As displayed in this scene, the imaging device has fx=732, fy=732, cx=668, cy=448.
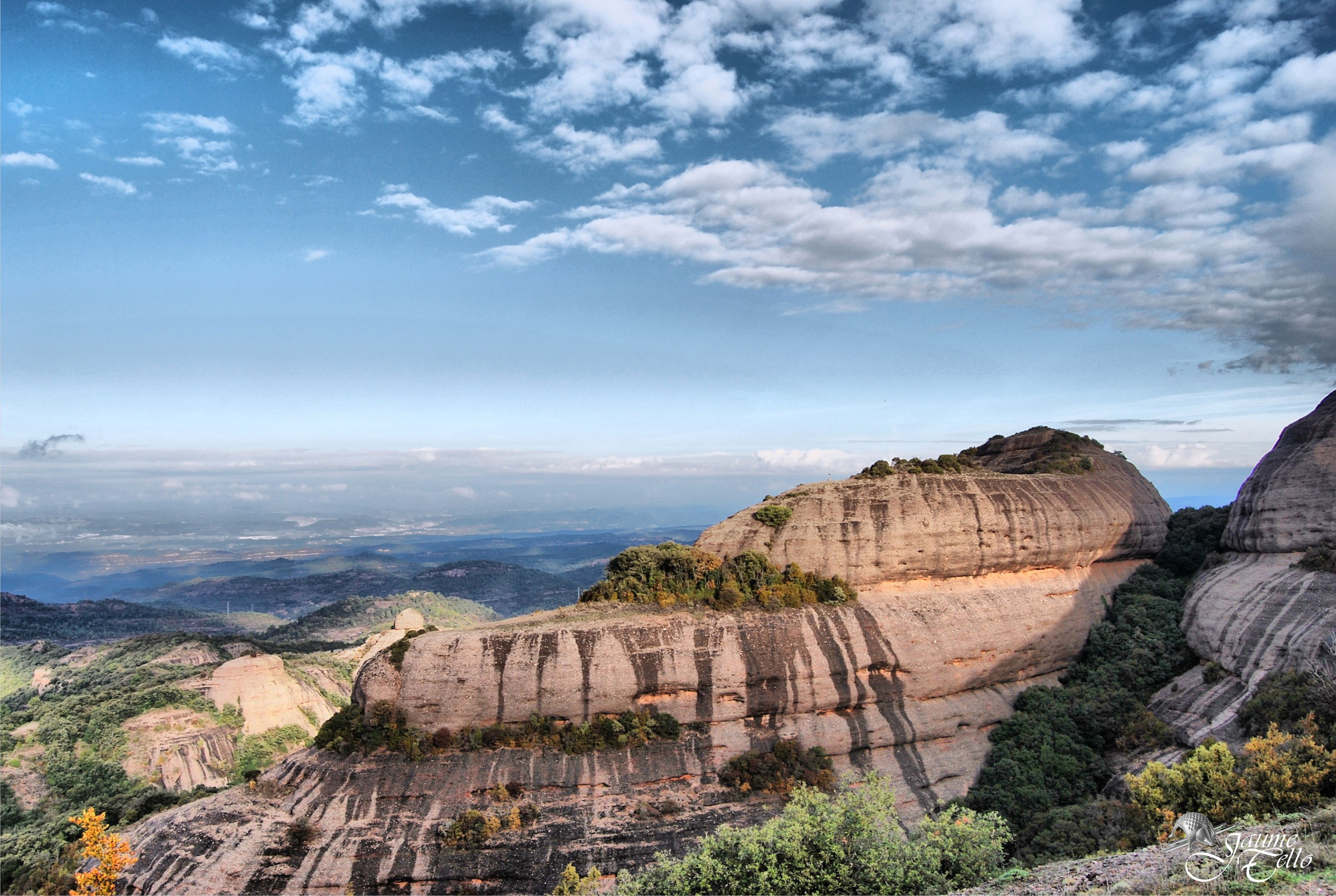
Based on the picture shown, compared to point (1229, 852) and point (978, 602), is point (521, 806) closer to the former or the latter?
point (1229, 852)

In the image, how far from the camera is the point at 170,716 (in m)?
46.1

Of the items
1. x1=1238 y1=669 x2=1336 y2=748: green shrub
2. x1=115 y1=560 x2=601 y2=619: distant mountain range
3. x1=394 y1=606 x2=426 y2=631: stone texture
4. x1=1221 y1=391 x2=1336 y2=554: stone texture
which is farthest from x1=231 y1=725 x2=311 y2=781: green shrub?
x1=115 y1=560 x2=601 y2=619: distant mountain range

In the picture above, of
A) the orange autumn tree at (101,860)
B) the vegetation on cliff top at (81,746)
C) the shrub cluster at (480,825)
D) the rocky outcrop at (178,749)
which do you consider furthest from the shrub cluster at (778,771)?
the rocky outcrop at (178,749)

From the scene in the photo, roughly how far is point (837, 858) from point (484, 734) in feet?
50.2

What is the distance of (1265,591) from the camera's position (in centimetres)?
3284

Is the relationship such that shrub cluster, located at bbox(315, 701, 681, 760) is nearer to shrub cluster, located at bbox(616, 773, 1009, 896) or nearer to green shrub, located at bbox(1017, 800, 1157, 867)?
shrub cluster, located at bbox(616, 773, 1009, 896)

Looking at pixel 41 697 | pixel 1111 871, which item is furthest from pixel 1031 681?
pixel 41 697

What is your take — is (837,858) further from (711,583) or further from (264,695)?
(264,695)

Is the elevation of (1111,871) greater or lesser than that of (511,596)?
greater

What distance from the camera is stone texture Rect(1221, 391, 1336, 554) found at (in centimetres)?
3534

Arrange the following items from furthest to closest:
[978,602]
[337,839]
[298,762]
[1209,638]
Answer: [978,602], [1209,638], [298,762], [337,839]

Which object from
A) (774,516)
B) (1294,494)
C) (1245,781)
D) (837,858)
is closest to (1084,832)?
(1245,781)

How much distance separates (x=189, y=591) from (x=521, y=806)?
191855 mm

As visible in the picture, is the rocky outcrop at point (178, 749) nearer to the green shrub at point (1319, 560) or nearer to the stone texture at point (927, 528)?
the stone texture at point (927, 528)
